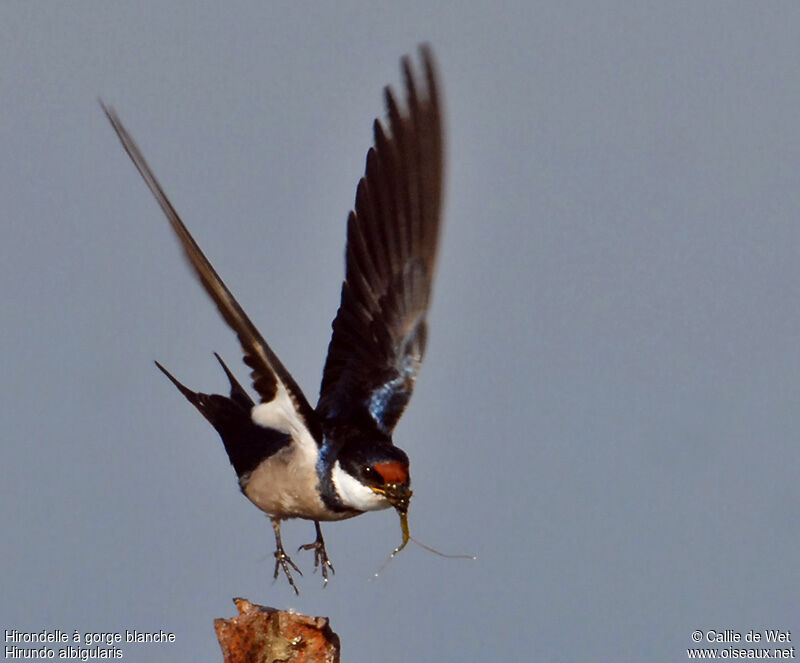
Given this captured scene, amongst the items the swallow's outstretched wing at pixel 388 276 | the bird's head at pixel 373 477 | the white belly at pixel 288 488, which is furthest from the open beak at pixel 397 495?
the swallow's outstretched wing at pixel 388 276

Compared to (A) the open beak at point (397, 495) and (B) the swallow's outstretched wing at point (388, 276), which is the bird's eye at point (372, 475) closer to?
(A) the open beak at point (397, 495)

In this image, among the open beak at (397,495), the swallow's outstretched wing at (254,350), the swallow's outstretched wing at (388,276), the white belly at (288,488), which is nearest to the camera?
the swallow's outstretched wing at (254,350)

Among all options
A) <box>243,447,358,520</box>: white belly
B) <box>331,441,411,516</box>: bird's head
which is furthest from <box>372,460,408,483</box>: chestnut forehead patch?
<box>243,447,358,520</box>: white belly

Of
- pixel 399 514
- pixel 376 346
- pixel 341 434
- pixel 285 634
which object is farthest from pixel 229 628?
pixel 376 346

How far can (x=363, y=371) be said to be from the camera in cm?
449

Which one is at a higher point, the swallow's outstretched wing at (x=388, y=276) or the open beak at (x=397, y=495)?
the swallow's outstretched wing at (x=388, y=276)

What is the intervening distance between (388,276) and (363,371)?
337 mm

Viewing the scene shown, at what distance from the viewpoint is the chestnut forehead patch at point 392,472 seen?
12.2 ft

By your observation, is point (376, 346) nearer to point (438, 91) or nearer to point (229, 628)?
point (438, 91)

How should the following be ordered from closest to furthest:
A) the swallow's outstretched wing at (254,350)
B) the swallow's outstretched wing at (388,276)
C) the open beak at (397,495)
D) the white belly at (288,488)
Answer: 1. the swallow's outstretched wing at (254,350)
2. the open beak at (397,495)
3. the white belly at (288,488)
4. the swallow's outstretched wing at (388,276)

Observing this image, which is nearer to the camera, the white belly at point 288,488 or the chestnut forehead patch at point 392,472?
the chestnut forehead patch at point 392,472

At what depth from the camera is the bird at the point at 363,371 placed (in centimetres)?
384

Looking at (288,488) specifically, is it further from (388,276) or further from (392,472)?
(388,276)

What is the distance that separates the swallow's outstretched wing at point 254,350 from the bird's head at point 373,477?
205mm
